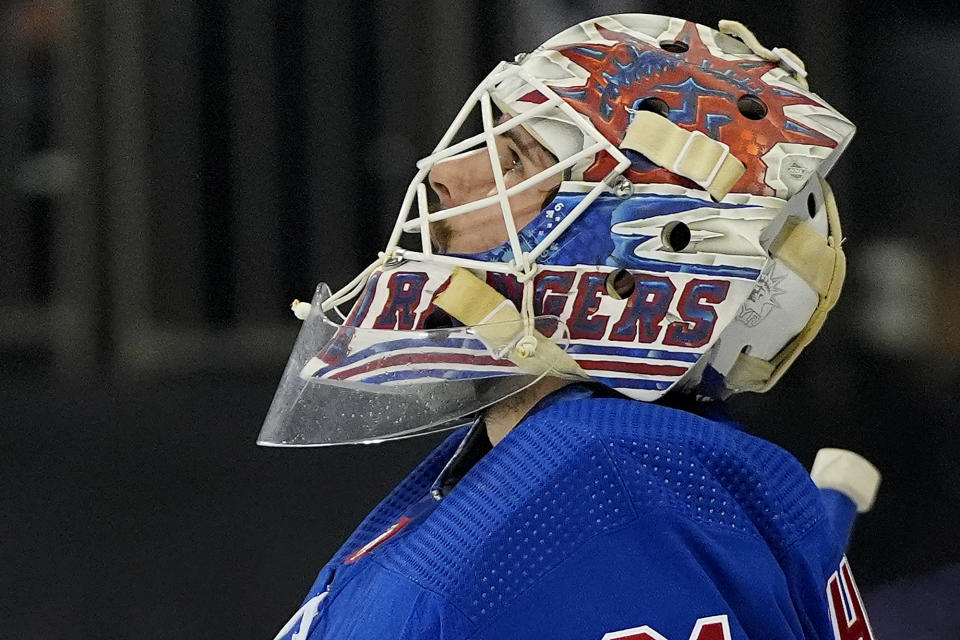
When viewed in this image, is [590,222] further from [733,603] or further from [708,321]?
[733,603]

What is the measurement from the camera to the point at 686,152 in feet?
2.61

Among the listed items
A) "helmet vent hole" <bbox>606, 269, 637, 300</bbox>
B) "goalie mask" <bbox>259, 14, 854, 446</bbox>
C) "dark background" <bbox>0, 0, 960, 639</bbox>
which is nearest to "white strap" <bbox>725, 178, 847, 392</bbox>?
"goalie mask" <bbox>259, 14, 854, 446</bbox>

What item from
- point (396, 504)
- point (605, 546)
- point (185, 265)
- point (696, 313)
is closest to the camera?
point (605, 546)

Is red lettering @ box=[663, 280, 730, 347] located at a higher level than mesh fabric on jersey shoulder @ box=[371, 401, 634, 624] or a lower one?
higher

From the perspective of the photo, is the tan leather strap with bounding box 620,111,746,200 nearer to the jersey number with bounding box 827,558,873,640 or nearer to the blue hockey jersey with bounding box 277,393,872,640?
the blue hockey jersey with bounding box 277,393,872,640

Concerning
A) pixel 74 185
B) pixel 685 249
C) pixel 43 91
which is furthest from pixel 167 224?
pixel 685 249

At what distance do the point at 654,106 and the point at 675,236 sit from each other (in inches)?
3.7

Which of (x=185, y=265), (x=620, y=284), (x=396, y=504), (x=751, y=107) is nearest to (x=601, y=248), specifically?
(x=620, y=284)

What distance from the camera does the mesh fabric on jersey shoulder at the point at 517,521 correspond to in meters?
0.69

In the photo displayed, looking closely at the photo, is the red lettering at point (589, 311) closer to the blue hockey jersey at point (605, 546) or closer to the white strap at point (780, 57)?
the blue hockey jersey at point (605, 546)

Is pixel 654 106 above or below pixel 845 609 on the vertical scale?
above

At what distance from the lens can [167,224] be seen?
163 cm

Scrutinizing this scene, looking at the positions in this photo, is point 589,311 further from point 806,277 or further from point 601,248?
point 806,277

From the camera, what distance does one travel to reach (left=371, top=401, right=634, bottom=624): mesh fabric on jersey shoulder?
2.28 ft
